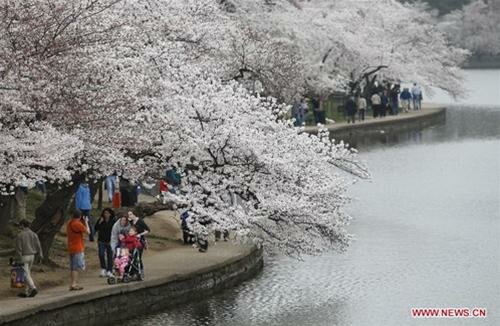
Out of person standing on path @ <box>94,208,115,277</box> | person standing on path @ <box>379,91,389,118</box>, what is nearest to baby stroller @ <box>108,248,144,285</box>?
person standing on path @ <box>94,208,115,277</box>

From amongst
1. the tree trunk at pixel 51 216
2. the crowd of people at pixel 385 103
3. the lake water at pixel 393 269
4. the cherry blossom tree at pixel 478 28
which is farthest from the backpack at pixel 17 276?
the cherry blossom tree at pixel 478 28

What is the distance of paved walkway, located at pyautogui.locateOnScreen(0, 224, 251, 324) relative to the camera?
16297 millimetres

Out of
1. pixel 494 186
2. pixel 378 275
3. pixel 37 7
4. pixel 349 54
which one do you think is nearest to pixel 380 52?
pixel 349 54

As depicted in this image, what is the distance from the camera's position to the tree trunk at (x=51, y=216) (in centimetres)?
1945

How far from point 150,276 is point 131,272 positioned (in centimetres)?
63

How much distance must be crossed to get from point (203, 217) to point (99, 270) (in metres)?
1.90

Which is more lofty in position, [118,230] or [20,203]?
[20,203]

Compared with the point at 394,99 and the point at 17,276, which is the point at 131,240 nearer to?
the point at 17,276

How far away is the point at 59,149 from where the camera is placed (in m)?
17.1

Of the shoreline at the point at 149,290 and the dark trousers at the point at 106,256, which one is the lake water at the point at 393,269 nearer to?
the shoreline at the point at 149,290

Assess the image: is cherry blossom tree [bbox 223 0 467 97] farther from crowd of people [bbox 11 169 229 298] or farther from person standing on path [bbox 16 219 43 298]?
person standing on path [bbox 16 219 43 298]

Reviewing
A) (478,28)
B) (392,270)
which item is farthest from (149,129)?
(478,28)

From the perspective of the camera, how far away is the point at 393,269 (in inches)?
868

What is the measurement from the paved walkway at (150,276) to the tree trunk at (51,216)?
81cm
